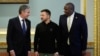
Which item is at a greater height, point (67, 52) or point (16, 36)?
point (16, 36)

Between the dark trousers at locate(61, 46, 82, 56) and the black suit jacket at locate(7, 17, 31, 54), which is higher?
the black suit jacket at locate(7, 17, 31, 54)

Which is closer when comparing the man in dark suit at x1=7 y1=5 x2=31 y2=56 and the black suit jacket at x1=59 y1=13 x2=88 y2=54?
the man in dark suit at x1=7 y1=5 x2=31 y2=56

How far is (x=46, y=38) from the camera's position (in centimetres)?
475

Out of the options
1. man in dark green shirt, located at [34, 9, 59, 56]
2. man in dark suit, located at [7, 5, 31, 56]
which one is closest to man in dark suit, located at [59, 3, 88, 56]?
man in dark green shirt, located at [34, 9, 59, 56]

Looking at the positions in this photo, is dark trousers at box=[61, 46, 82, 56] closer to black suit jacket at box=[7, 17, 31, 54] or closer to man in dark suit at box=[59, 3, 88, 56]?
A: man in dark suit at box=[59, 3, 88, 56]

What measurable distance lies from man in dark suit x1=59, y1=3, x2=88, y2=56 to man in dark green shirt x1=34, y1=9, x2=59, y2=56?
142 mm

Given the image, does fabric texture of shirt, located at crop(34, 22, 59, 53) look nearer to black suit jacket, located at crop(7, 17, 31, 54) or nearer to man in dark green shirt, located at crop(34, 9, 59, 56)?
man in dark green shirt, located at crop(34, 9, 59, 56)

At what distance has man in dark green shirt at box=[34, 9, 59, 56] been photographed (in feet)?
15.6

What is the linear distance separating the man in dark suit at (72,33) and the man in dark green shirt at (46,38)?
0.14 meters

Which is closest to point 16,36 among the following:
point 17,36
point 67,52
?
point 17,36

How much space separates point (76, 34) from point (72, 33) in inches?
3.2

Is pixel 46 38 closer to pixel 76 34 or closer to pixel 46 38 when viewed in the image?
pixel 46 38

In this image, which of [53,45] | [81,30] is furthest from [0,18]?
[81,30]

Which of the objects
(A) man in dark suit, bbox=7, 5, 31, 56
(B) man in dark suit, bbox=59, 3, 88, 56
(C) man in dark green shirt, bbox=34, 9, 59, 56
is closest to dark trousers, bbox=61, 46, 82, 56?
(B) man in dark suit, bbox=59, 3, 88, 56
